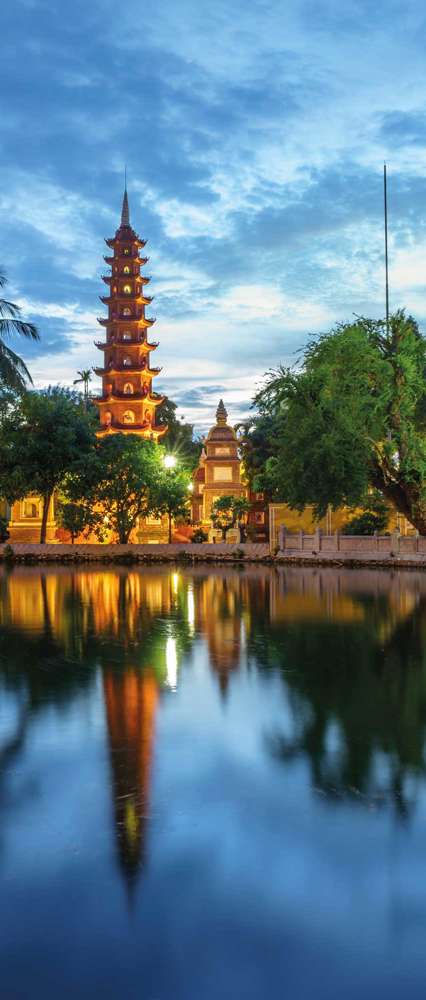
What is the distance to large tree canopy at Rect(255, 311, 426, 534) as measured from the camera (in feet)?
94.1

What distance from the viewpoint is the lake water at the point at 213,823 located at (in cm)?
332

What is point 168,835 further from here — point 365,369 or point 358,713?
point 365,369

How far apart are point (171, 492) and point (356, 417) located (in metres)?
14.9

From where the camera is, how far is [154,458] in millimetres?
42250

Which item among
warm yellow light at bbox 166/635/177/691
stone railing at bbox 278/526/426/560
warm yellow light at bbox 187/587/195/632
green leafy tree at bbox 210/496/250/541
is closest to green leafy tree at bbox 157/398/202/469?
Answer: green leafy tree at bbox 210/496/250/541

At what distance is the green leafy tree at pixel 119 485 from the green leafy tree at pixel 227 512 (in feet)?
14.3

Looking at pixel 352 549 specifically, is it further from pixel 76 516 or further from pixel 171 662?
pixel 171 662

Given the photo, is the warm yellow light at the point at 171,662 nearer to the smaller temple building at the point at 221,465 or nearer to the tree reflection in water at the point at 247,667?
the tree reflection in water at the point at 247,667

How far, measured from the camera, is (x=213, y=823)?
4715 millimetres

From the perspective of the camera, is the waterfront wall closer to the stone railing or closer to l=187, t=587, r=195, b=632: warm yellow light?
the stone railing

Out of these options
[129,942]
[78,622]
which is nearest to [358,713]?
[129,942]

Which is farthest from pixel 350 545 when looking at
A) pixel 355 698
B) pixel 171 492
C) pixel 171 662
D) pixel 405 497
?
pixel 355 698

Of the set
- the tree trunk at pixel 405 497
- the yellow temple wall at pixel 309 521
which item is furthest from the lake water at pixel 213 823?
the yellow temple wall at pixel 309 521

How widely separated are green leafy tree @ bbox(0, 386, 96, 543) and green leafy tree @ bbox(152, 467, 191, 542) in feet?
12.9
